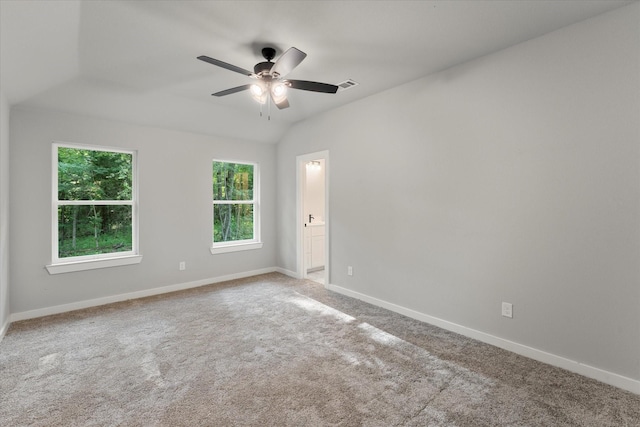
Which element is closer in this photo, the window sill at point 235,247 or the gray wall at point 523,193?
the gray wall at point 523,193

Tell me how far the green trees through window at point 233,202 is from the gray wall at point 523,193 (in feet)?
7.78

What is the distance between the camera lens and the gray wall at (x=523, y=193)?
7.07 ft

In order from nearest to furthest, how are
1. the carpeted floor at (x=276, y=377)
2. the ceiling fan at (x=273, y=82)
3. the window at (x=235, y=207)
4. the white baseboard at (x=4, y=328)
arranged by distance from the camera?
the carpeted floor at (x=276, y=377) < the ceiling fan at (x=273, y=82) < the white baseboard at (x=4, y=328) < the window at (x=235, y=207)

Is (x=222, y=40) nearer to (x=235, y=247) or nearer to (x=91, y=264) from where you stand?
(x=91, y=264)

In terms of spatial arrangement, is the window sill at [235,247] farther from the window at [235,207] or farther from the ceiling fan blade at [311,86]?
the ceiling fan blade at [311,86]

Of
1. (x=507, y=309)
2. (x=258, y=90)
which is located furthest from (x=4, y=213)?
(x=507, y=309)

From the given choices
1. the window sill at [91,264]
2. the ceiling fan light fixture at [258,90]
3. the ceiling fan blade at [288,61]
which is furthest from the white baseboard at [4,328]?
the ceiling fan blade at [288,61]

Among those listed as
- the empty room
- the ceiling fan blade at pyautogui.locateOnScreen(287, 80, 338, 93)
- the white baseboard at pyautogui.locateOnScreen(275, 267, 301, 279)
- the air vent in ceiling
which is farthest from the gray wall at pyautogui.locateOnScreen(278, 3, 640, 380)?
the white baseboard at pyautogui.locateOnScreen(275, 267, 301, 279)

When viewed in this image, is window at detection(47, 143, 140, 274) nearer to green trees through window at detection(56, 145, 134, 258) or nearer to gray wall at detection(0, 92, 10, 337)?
green trees through window at detection(56, 145, 134, 258)

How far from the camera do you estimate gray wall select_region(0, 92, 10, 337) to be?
2961 millimetres

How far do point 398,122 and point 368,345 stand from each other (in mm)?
2432

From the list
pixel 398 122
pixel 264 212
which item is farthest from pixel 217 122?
pixel 398 122

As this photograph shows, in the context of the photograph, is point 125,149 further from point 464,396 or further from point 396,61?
point 464,396

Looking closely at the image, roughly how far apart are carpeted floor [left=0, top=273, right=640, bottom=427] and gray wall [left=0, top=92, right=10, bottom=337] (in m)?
0.28
